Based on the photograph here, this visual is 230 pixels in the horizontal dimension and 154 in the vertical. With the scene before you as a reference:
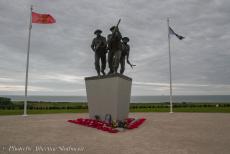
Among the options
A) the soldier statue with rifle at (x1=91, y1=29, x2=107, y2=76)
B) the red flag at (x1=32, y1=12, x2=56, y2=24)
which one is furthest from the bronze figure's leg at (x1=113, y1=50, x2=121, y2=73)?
the red flag at (x1=32, y1=12, x2=56, y2=24)

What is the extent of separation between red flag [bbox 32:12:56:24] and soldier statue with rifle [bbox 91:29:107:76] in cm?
506

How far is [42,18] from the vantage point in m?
15.6

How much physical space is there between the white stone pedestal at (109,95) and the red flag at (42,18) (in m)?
5.76

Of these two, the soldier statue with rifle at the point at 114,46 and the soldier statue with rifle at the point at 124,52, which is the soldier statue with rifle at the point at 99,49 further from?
the soldier statue with rifle at the point at 124,52

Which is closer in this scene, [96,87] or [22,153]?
[22,153]

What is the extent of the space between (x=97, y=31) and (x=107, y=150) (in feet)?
23.1

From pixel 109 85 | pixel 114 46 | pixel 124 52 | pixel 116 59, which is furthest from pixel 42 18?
pixel 109 85

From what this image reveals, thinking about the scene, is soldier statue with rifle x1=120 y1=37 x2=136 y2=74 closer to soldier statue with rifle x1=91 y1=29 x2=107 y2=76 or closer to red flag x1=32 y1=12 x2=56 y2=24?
soldier statue with rifle x1=91 y1=29 x2=107 y2=76

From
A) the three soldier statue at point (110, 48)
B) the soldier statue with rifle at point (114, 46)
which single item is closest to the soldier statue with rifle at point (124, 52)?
the three soldier statue at point (110, 48)

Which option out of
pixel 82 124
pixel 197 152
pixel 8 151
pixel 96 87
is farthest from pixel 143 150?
pixel 96 87

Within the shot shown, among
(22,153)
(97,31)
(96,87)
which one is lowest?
(22,153)

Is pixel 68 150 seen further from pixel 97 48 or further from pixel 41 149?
pixel 97 48

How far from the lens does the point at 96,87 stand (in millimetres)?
11211

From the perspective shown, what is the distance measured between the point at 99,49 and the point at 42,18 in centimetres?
608
